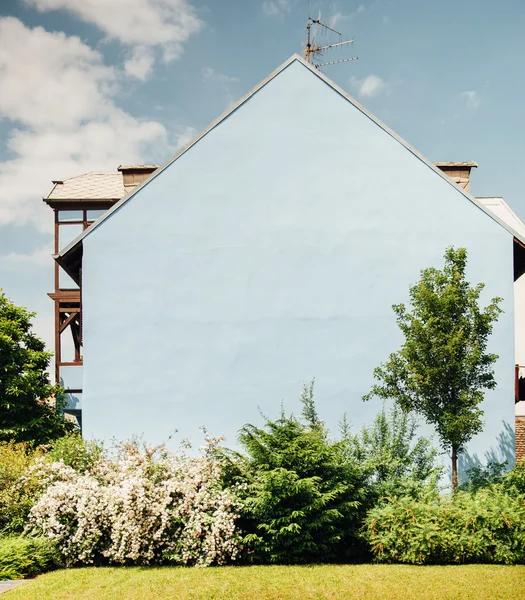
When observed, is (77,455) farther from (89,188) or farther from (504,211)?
(504,211)

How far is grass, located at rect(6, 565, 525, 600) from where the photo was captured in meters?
9.27

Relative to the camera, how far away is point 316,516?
11359 mm

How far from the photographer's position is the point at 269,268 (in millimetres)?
16141

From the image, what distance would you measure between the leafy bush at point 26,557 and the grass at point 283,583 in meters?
0.32

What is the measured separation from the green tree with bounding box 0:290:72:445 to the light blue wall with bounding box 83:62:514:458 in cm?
309

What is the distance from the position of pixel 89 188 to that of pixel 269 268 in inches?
332

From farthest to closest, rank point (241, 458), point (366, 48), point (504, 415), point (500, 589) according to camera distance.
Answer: point (366, 48), point (504, 415), point (241, 458), point (500, 589)

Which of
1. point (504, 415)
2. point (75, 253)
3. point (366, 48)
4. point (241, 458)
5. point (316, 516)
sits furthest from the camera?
point (366, 48)

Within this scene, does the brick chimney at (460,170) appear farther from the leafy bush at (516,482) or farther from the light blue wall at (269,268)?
the leafy bush at (516,482)

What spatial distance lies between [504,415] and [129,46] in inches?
511

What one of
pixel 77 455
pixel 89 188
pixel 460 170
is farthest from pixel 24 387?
pixel 460 170

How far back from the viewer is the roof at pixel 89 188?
68.3ft

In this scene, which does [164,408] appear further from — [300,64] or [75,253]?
[300,64]

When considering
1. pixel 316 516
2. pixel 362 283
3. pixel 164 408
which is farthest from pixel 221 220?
pixel 316 516
